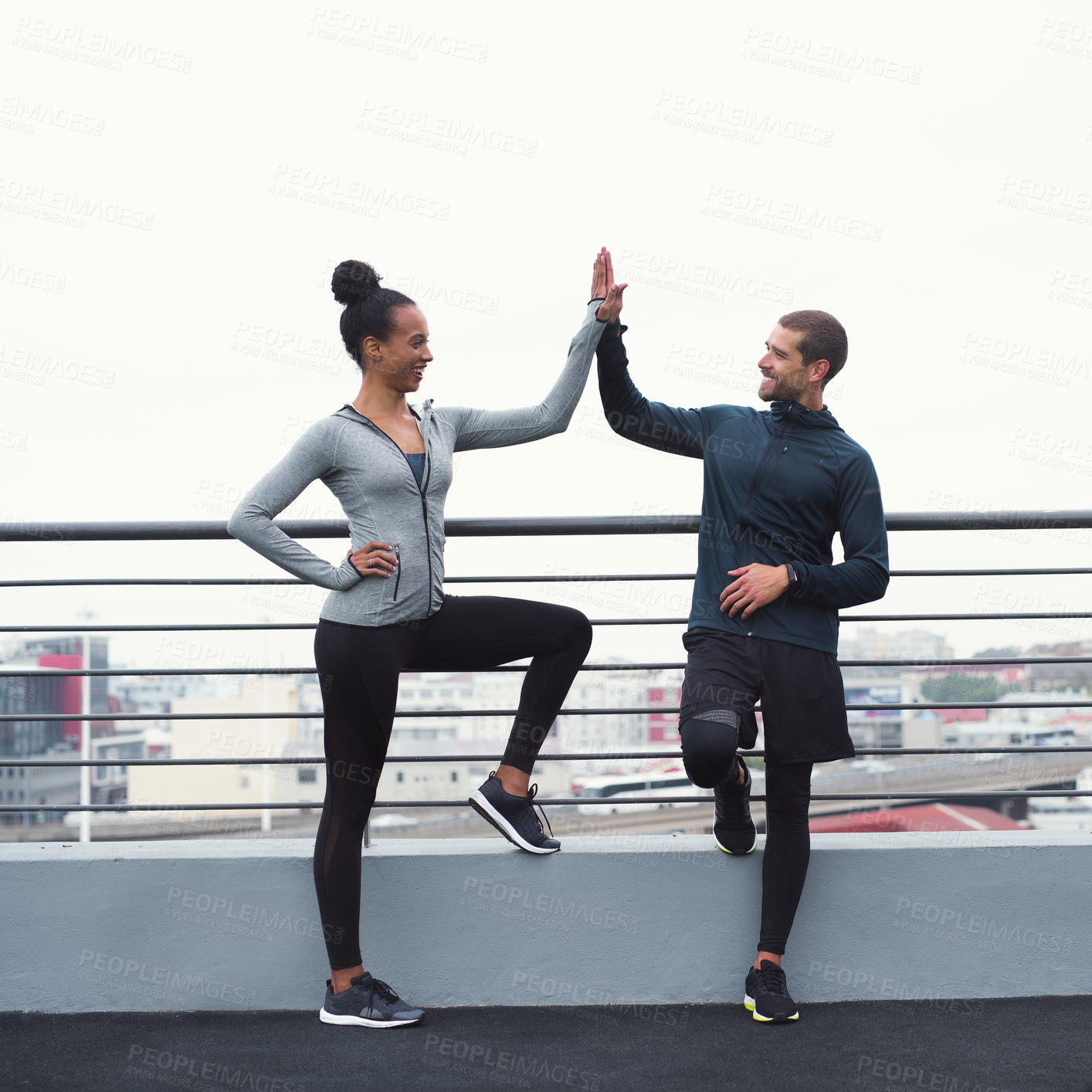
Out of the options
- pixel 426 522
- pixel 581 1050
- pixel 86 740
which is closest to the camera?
pixel 581 1050

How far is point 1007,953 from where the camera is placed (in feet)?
8.53

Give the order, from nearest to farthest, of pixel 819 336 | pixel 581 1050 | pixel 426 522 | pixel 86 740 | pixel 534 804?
pixel 581 1050
pixel 426 522
pixel 819 336
pixel 534 804
pixel 86 740

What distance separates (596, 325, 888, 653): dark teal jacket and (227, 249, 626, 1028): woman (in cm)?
40


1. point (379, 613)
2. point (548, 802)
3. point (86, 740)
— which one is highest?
point (379, 613)

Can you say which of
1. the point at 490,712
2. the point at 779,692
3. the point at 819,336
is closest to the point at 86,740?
the point at 490,712

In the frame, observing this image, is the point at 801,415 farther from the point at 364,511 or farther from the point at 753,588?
the point at 364,511

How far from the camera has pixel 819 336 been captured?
8.07 feet

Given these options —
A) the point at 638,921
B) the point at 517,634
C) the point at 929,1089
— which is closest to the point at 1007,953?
the point at 929,1089

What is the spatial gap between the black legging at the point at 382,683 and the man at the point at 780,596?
342mm

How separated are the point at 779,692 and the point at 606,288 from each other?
111 cm

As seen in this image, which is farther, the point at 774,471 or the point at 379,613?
the point at 774,471

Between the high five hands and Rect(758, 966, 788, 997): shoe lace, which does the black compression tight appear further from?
the high five hands

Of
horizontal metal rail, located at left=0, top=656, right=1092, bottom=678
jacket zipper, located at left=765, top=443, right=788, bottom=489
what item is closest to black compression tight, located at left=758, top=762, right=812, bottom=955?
horizontal metal rail, located at left=0, top=656, right=1092, bottom=678

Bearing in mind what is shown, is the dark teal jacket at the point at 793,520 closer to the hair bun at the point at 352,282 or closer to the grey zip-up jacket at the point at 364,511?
the grey zip-up jacket at the point at 364,511
